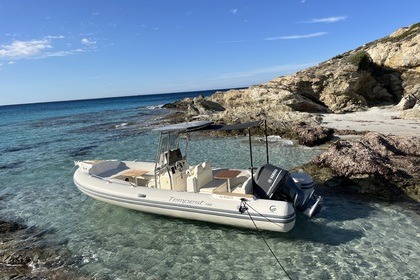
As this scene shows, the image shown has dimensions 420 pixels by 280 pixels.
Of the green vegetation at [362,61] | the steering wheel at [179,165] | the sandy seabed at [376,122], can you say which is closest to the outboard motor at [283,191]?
the steering wheel at [179,165]

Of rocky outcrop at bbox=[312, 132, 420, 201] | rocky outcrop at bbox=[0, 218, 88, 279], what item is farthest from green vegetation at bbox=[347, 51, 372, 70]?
rocky outcrop at bbox=[0, 218, 88, 279]

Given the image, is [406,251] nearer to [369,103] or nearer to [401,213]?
[401,213]

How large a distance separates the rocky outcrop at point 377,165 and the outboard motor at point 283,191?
273 cm

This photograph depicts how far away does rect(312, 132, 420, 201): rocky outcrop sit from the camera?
9578 millimetres

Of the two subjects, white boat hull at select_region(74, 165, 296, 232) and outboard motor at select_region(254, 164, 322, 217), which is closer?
white boat hull at select_region(74, 165, 296, 232)

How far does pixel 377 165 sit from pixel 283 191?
431cm

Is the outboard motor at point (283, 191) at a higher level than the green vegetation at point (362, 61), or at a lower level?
lower

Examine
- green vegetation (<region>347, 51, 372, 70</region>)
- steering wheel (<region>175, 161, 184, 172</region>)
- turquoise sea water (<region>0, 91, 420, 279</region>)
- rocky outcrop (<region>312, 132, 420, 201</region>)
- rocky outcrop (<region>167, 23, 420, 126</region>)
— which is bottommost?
turquoise sea water (<region>0, 91, 420, 279</region>)

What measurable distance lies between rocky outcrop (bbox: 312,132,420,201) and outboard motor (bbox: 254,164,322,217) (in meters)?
2.73

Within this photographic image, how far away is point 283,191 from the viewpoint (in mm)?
8094

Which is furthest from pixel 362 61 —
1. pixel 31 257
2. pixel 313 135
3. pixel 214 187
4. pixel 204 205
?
pixel 31 257

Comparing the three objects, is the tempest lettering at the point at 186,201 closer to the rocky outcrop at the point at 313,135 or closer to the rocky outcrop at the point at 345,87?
the rocky outcrop at the point at 313,135

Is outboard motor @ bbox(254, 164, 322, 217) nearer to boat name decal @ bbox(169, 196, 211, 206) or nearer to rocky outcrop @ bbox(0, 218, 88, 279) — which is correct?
boat name decal @ bbox(169, 196, 211, 206)

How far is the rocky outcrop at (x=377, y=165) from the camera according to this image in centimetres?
958
